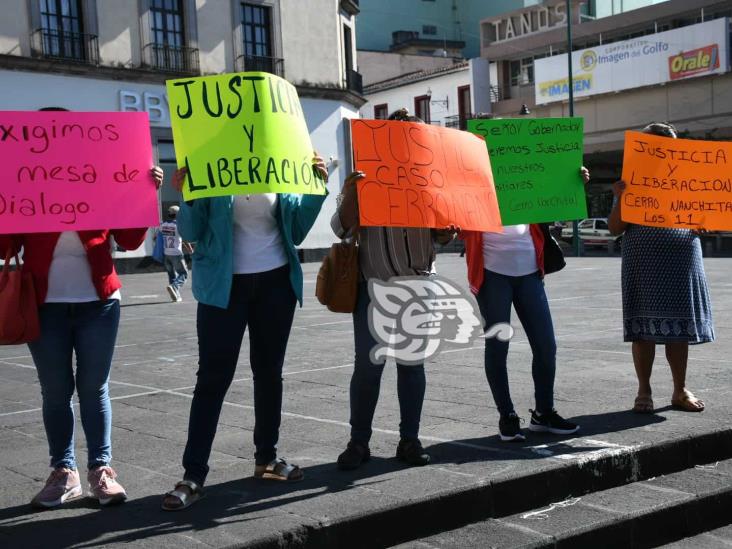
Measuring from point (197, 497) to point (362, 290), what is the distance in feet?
4.41

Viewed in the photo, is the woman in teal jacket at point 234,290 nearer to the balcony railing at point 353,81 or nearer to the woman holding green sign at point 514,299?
the woman holding green sign at point 514,299

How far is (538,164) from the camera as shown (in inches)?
223

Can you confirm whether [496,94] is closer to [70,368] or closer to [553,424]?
[553,424]

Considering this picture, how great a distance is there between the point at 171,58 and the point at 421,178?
1031 inches

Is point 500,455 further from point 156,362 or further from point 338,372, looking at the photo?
point 156,362

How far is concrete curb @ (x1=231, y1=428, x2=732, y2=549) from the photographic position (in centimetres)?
393

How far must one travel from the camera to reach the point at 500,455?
196 inches

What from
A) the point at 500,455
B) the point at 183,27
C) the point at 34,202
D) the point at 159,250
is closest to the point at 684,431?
the point at 500,455

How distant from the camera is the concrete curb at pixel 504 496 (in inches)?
155

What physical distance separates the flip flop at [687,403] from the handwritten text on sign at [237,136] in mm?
2916

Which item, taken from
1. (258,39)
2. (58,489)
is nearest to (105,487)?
(58,489)

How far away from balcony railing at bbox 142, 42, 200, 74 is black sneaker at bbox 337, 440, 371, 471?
26.0m

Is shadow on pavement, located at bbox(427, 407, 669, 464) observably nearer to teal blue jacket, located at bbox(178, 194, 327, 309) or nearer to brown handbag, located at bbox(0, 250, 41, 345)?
teal blue jacket, located at bbox(178, 194, 327, 309)

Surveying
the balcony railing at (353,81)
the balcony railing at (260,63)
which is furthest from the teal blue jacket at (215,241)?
the balcony railing at (353,81)
